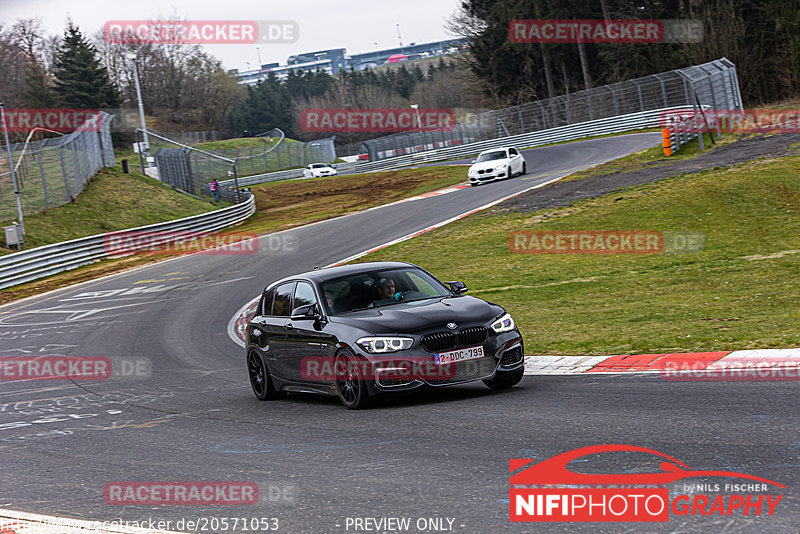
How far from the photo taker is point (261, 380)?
1161cm

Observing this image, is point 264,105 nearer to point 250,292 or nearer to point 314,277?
point 250,292

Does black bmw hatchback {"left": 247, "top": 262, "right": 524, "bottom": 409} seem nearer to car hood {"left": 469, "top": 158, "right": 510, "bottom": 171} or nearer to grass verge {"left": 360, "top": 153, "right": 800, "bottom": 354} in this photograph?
grass verge {"left": 360, "top": 153, "right": 800, "bottom": 354}

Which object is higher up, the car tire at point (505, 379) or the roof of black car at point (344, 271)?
the roof of black car at point (344, 271)

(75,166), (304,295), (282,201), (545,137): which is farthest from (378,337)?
(545,137)

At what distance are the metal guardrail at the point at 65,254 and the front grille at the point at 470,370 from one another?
25587 millimetres

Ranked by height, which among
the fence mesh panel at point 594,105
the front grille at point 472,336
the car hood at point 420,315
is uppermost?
the fence mesh panel at point 594,105

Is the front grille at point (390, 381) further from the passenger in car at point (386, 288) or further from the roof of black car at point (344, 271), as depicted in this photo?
the roof of black car at point (344, 271)

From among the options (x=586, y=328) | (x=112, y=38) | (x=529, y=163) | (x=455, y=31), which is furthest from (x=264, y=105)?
(x=586, y=328)

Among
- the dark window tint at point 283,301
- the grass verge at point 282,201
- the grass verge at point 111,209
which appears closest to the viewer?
the dark window tint at point 283,301

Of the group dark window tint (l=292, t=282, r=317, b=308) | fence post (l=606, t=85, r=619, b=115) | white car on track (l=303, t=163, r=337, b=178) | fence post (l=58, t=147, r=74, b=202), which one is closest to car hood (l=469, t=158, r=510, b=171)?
fence post (l=58, t=147, r=74, b=202)

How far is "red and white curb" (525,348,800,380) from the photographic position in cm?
906

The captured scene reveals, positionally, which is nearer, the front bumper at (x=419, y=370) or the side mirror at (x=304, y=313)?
the front bumper at (x=419, y=370)

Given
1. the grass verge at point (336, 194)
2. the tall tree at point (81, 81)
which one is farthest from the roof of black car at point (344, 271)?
the tall tree at point (81, 81)

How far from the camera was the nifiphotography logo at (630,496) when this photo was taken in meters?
5.03
